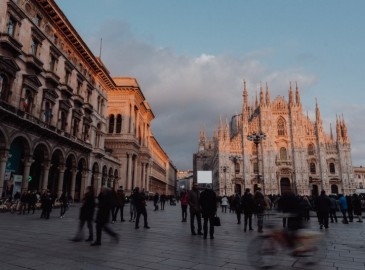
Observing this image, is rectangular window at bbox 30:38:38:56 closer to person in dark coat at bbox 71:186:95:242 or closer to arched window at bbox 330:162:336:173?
person in dark coat at bbox 71:186:95:242

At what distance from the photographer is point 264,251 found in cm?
600

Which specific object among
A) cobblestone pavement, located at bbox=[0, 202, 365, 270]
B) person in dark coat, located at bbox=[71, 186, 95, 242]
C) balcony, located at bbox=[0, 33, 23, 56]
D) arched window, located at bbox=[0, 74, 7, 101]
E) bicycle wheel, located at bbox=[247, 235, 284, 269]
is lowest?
cobblestone pavement, located at bbox=[0, 202, 365, 270]

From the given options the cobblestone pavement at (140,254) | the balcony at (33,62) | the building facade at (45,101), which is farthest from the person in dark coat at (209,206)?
the balcony at (33,62)

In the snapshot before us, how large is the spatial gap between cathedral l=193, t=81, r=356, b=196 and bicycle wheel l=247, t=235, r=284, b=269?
2288 inches

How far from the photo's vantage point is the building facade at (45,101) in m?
19.5

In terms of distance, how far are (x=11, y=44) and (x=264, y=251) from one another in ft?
64.1

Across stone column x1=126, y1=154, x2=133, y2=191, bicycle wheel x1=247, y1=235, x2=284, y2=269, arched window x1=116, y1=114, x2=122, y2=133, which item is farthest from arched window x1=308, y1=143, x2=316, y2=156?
bicycle wheel x1=247, y1=235, x2=284, y2=269

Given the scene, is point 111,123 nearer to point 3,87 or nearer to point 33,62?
point 33,62

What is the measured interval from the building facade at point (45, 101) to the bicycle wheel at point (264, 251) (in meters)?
17.3

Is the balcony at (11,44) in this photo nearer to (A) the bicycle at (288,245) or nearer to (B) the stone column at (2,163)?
(B) the stone column at (2,163)

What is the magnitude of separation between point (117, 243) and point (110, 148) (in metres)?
37.3

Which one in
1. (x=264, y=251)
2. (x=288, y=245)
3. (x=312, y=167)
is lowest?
(x=264, y=251)

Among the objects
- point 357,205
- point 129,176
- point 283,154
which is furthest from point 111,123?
point 283,154

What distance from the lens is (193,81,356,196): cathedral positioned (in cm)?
6538
